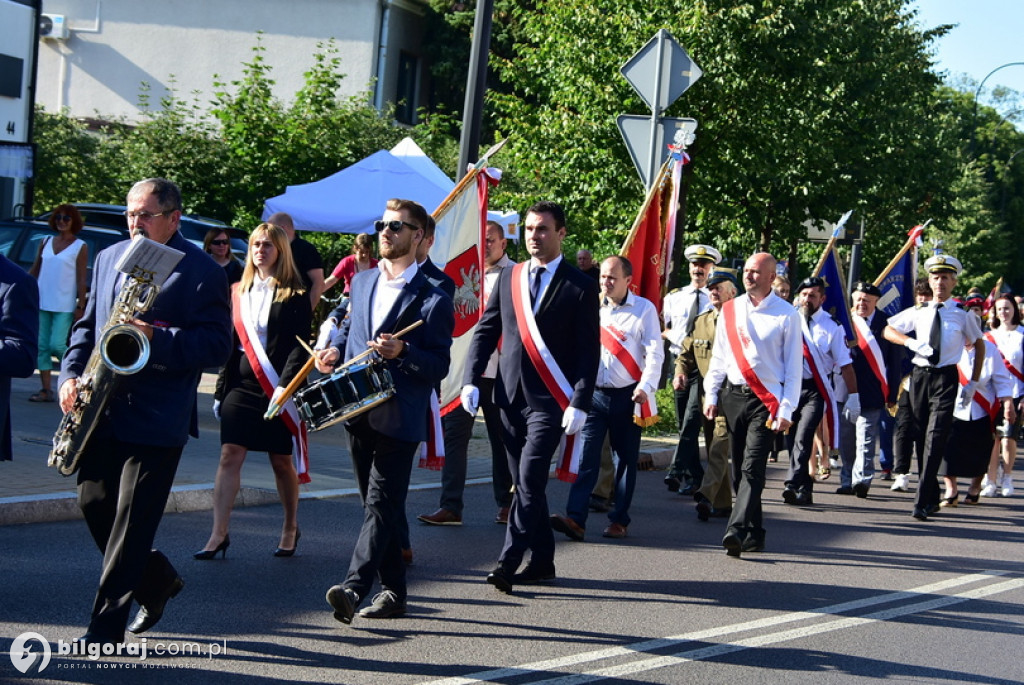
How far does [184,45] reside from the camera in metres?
34.0

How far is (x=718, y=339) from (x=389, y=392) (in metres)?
3.65

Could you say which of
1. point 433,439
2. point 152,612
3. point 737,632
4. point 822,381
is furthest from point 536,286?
point 822,381

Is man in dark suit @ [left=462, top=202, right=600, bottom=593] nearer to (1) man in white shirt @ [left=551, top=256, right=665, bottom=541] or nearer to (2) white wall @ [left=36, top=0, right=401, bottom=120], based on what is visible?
(1) man in white shirt @ [left=551, top=256, right=665, bottom=541]

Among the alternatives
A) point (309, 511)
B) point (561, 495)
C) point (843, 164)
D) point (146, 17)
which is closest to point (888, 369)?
point (561, 495)

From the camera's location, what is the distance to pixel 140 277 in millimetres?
5344

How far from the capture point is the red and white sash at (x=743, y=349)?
8.88 meters

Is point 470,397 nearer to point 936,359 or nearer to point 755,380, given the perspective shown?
point 755,380

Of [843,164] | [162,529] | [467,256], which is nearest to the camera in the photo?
[162,529]

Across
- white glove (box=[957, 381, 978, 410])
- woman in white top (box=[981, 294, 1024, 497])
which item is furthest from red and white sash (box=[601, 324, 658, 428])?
woman in white top (box=[981, 294, 1024, 497])

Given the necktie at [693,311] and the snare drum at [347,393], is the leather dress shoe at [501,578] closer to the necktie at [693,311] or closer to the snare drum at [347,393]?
the snare drum at [347,393]

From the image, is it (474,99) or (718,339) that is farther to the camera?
(474,99)

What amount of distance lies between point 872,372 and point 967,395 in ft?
3.83

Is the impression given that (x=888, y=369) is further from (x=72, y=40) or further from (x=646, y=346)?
(x=72, y=40)

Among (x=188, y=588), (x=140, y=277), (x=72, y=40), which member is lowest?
(x=188, y=588)
